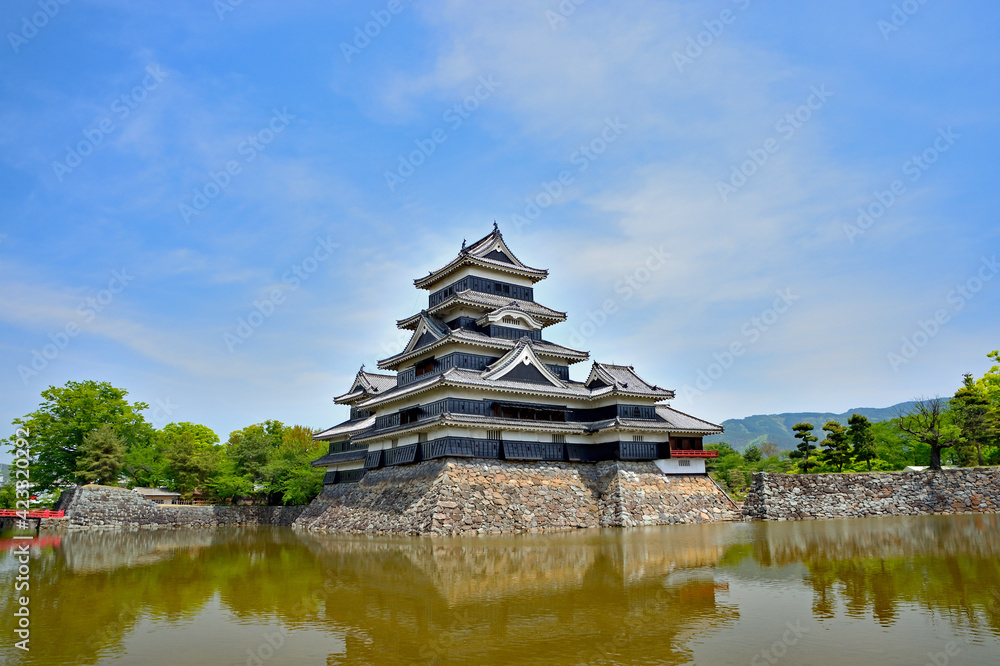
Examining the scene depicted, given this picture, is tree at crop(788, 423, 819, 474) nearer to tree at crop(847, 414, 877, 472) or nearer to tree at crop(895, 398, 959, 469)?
tree at crop(847, 414, 877, 472)

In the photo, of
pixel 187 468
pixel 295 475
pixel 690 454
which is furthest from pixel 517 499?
pixel 187 468

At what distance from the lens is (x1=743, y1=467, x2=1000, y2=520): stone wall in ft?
109

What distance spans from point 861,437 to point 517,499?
25.7m

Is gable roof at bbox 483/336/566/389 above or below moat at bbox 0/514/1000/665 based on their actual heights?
above

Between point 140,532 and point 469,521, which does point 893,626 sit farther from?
point 140,532

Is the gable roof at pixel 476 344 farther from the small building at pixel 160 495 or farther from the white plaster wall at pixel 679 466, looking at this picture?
the small building at pixel 160 495

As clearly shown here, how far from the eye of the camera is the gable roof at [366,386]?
43.8 metres

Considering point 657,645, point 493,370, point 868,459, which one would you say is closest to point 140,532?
point 493,370

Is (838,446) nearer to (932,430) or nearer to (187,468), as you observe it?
(932,430)

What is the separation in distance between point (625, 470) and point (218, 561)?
67.5 ft

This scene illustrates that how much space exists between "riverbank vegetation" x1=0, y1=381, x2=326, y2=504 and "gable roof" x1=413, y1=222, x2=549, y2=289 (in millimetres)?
17740

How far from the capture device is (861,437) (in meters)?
41.6

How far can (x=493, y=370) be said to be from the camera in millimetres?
33688

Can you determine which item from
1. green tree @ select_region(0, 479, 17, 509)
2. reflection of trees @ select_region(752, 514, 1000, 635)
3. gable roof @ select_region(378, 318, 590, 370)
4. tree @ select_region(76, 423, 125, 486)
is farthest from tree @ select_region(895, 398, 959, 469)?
green tree @ select_region(0, 479, 17, 509)
